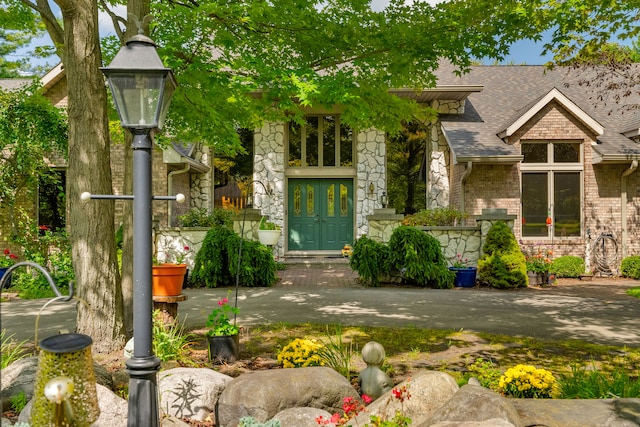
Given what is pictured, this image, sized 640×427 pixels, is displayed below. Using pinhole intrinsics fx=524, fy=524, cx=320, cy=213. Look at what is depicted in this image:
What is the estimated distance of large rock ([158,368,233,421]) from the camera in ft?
13.5

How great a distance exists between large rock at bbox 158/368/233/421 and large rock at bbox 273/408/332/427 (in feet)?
2.29

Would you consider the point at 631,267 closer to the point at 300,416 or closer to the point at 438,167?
the point at 438,167

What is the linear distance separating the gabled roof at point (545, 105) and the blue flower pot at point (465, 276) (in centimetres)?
459

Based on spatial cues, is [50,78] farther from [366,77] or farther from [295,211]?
[366,77]

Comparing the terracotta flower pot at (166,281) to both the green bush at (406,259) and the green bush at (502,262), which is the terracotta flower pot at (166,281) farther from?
the green bush at (502,262)

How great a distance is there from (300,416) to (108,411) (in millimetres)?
1316

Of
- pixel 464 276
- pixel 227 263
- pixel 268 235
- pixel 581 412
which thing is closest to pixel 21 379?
pixel 581 412

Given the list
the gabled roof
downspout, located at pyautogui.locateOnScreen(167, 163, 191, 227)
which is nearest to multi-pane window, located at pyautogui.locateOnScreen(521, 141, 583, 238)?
the gabled roof

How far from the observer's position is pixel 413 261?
36.7ft

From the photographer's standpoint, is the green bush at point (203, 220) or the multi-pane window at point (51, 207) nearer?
the green bush at point (203, 220)

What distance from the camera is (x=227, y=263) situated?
11273 millimetres

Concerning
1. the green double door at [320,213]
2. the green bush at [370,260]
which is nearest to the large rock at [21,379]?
the green bush at [370,260]

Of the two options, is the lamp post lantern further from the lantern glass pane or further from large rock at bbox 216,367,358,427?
large rock at bbox 216,367,358,427

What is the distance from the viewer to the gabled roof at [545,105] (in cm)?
1417
